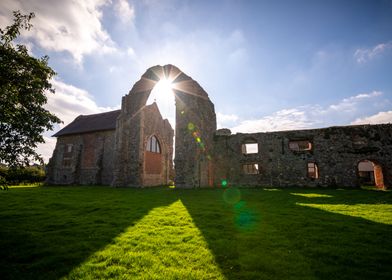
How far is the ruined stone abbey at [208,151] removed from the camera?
54.1ft

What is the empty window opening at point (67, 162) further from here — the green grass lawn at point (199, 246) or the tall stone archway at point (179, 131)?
the green grass lawn at point (199, 246)

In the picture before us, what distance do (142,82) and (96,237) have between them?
18381mm

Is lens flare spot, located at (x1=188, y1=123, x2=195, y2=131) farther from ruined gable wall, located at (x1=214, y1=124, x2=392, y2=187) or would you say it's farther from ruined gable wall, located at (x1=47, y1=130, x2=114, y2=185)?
ruined gable wall, located at (x1=47, y1=130, x2=114, y2=185)

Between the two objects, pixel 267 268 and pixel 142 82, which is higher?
pixel 142 82

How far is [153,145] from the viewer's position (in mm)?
23453

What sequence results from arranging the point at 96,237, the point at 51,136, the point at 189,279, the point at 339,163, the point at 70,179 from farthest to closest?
the point at 51,136 → the point at 70,179 → the point at 339,163 → the point at 96,237 → the point at 189,279

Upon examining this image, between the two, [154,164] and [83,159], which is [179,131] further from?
[83,159]

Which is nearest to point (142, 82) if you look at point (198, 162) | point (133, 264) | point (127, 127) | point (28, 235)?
point (127, 127)

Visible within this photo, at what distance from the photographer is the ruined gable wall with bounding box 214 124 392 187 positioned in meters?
16.2

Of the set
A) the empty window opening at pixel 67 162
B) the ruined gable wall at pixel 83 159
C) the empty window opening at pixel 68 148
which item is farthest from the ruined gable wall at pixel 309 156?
the empty window opening at pixel 68 148

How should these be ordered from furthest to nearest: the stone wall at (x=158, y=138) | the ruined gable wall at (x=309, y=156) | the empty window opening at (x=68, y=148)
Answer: the empty window opening at (x=68, y=148), the stone wall at (x=158, y=138), the ruined gable wall at (x=309, y=156)

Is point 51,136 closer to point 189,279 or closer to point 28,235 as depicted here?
point 28,235

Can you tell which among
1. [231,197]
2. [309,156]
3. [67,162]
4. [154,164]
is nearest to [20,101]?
[231,197]

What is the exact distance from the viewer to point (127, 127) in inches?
802
